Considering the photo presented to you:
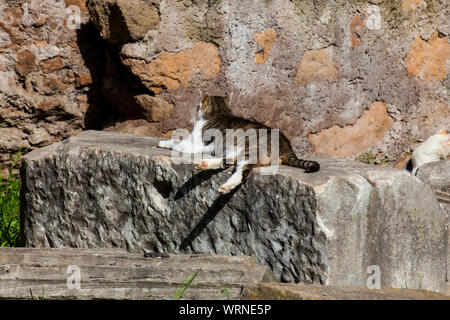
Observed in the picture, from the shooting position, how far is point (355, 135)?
5.11 m

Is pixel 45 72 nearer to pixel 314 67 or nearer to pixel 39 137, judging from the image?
pixel 39 137

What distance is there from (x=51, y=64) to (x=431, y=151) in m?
2.89

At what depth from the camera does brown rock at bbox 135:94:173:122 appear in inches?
186

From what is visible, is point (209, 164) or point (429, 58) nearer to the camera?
point (209, 164)

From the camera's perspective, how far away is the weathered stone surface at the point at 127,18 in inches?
180

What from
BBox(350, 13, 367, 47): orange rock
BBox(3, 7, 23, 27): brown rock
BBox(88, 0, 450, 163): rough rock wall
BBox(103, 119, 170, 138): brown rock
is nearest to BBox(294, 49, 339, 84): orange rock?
BBox(88, 0, 450, 163): rough rock wall

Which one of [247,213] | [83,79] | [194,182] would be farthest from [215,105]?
[83,79]

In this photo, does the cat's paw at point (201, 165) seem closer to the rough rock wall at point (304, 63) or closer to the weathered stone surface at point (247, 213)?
the weathered stone surface at point (247, 213)

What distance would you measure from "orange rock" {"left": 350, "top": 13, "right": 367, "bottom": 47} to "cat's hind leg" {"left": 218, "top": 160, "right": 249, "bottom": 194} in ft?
6.70

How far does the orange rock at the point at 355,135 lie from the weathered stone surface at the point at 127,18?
1.42 m

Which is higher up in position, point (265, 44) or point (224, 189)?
point (265, 44)

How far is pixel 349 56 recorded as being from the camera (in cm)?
505

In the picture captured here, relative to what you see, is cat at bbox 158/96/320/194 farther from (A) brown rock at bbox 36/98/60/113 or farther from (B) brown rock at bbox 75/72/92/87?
(A) brown rock at bbox 36/98/60/113
